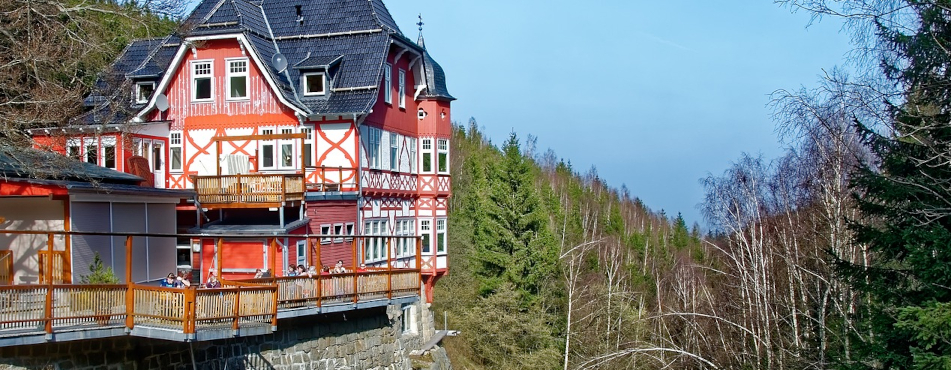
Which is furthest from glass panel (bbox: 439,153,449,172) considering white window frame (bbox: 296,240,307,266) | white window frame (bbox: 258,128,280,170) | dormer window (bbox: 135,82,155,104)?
dormer window (bbox: 135,82,155,104)

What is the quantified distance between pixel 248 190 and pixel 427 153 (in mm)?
9413

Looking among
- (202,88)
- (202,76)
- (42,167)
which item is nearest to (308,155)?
(202,88)

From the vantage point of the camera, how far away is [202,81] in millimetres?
27781

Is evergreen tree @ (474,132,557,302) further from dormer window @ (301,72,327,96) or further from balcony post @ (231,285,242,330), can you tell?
balcony post @ (231,285,242,330)

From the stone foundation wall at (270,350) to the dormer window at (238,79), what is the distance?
8.64 metres

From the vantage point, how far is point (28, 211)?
18.1 metres

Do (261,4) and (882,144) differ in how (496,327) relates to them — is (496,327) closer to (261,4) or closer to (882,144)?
(261,4)

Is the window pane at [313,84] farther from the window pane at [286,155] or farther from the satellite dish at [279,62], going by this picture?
the window pane at [286,155]

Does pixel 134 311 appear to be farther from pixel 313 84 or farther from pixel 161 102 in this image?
pixel 313 84

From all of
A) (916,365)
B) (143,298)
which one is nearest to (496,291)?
(143,298)

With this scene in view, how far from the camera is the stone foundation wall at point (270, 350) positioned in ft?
46.1

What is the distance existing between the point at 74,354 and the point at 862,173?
12093 mm

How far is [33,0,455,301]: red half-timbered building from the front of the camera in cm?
2458

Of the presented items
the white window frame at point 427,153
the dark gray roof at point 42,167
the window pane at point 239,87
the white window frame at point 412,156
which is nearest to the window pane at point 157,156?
the window pane at point 239,87
